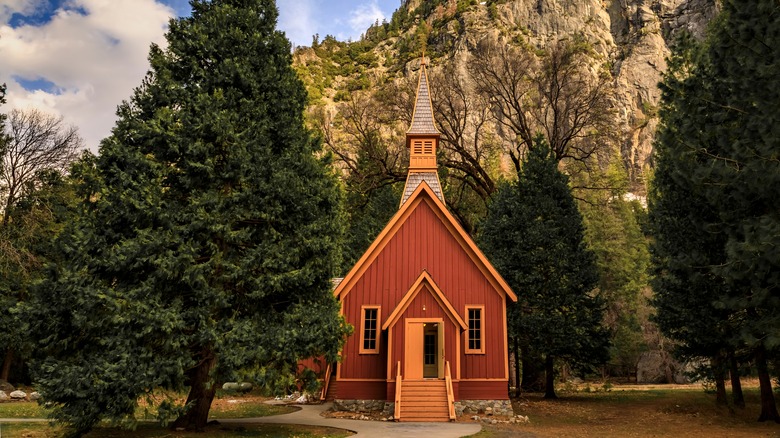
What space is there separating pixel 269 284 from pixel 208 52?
625cm

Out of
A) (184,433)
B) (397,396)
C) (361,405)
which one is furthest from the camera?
(361,405)

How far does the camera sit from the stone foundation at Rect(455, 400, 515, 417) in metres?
18.8

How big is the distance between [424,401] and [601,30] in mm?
136337

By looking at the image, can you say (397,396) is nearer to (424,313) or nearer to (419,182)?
(424,313)

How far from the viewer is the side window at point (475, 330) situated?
1970 cm

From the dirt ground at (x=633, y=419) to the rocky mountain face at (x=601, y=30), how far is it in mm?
99671

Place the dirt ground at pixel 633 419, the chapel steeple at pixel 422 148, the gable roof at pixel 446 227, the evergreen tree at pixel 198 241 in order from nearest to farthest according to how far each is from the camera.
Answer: the evergreen tree at pixel 198 241
the dirt ground at pixel 633 419
the gable roof at pixel 446 227
the chapel steeple at pixel 422 148

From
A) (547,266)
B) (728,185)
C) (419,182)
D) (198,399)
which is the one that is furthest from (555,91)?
(198,399)

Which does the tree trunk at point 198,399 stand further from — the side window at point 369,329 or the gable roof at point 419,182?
the gable roof at point 419,182

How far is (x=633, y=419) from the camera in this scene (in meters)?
18.1

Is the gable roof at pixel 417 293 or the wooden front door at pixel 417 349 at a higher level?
the gable roof at pixel 417 293

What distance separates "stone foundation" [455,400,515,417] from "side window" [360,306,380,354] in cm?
365

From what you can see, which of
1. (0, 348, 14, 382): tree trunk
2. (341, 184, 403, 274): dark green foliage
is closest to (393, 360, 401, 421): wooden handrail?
(341, 184, 403, 274): dark green foliage

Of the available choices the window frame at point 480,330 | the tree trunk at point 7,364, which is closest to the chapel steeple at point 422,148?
the window frame at point 480,330
